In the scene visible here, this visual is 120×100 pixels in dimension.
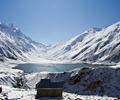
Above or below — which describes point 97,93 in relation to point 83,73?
below

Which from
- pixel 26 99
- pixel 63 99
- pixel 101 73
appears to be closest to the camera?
pixel 26 99

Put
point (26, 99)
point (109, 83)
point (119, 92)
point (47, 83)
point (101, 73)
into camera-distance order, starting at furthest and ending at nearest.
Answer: point (101, 73), point (109, 83), point (119, 92), point (47, 83), point (26, 99)

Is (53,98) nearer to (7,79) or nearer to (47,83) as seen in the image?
(47,83)

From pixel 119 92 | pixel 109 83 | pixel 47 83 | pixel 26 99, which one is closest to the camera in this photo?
pixel 26 99

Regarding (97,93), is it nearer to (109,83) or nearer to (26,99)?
(109,83)

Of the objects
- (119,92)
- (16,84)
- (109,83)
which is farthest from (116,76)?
(16,84)

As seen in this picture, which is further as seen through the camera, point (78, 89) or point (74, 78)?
point (74, 78)

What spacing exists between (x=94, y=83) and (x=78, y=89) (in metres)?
5.94

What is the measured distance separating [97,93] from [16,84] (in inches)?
1251

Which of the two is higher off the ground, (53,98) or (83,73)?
(83,73)

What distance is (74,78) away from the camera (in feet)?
315

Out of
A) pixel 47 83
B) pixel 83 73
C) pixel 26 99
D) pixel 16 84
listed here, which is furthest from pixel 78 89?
pixel 26 99

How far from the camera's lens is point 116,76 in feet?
290

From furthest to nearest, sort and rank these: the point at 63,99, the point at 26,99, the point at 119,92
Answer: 1. the point at 119,92
2. the point at 63,99
3. the point at 26,99
